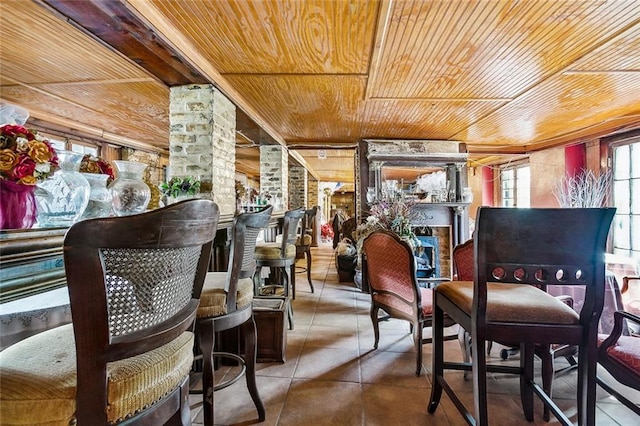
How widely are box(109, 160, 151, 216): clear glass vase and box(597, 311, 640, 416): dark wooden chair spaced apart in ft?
7.75

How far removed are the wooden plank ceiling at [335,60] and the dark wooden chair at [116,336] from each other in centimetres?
145

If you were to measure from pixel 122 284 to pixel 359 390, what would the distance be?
160 centimetres

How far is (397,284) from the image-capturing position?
6.71ft

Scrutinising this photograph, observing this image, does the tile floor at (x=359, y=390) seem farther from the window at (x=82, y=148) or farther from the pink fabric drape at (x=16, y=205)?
the window at (x=82, y=148)

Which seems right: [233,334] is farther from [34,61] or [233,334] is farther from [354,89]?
[34,61]

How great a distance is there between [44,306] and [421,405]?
179cm

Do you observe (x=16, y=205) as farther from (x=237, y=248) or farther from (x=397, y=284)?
(x=397, y=284)

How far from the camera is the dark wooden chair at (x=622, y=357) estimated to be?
1282 mm

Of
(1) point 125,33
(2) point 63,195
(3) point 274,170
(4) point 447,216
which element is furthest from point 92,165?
(4) point 447,216

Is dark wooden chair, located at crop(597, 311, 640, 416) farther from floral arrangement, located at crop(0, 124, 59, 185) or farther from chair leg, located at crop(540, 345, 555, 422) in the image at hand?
floral arrangement, located at crop(0, 124, 59, 185)

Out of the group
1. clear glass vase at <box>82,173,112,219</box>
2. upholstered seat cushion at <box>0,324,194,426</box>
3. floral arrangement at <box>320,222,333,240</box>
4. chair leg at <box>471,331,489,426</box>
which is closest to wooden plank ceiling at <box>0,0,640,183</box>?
clear glass vase at <box>82,173,112,219</box>

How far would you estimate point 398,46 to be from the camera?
1976 mm

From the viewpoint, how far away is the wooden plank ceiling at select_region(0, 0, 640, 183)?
1.62 meters

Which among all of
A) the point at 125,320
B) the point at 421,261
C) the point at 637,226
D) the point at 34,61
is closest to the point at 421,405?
the point at 125,320
